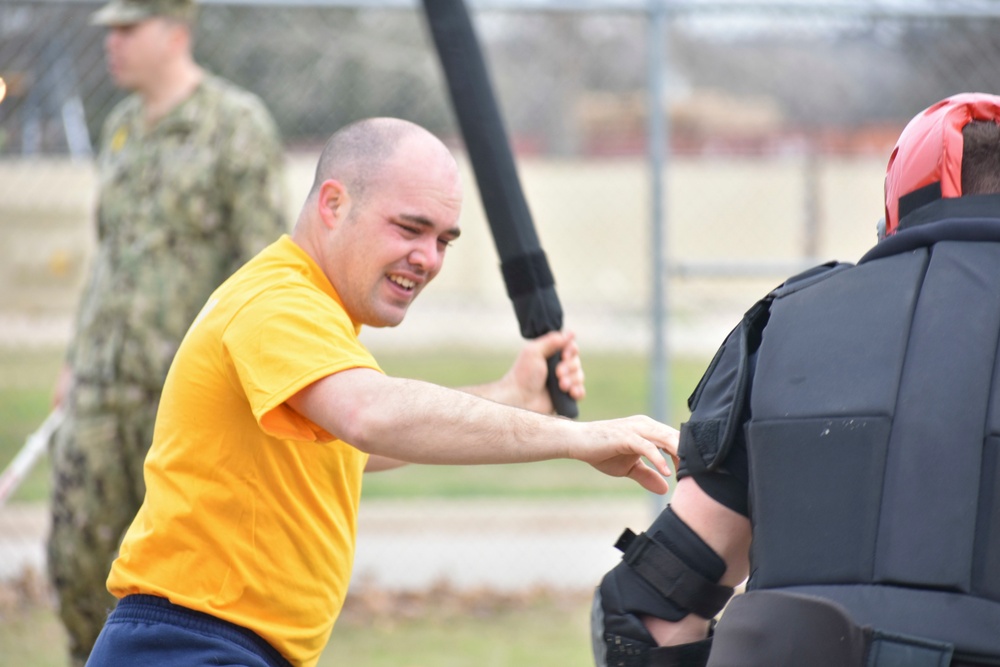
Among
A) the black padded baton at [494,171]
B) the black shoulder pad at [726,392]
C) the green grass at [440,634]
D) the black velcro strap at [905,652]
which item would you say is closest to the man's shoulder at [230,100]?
the black padded baton at [494,171]

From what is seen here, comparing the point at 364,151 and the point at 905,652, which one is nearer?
the point at 905,652

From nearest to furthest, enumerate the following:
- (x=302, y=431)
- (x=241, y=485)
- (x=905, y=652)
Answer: (x=905, y=652), (x=302, y=431), (x=241, y=485)

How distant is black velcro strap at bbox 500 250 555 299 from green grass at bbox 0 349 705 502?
18.9ft

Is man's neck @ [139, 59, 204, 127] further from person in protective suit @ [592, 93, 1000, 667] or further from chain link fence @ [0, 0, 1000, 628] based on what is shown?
person in protective suit @ [592, 93, 1000, 667]

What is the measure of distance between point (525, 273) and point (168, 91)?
7.32 ft

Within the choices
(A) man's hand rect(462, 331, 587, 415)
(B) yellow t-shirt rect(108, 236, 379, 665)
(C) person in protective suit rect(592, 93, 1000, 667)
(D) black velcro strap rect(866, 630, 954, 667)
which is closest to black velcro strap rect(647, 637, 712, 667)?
(C) person in protective suit rect(592, 93, 1000, 667)

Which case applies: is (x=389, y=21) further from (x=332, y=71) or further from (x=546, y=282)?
(x=546, y=282)

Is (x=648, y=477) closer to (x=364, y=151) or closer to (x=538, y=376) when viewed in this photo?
(x=538, y=376)

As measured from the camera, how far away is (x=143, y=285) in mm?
4727

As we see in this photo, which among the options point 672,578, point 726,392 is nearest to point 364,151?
point 726,392

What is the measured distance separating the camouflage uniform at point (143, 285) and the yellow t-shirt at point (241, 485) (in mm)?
2076

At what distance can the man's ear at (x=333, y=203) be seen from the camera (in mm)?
2744

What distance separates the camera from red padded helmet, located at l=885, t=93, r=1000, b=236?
212 centimetres

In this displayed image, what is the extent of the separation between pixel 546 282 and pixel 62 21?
152 inches
